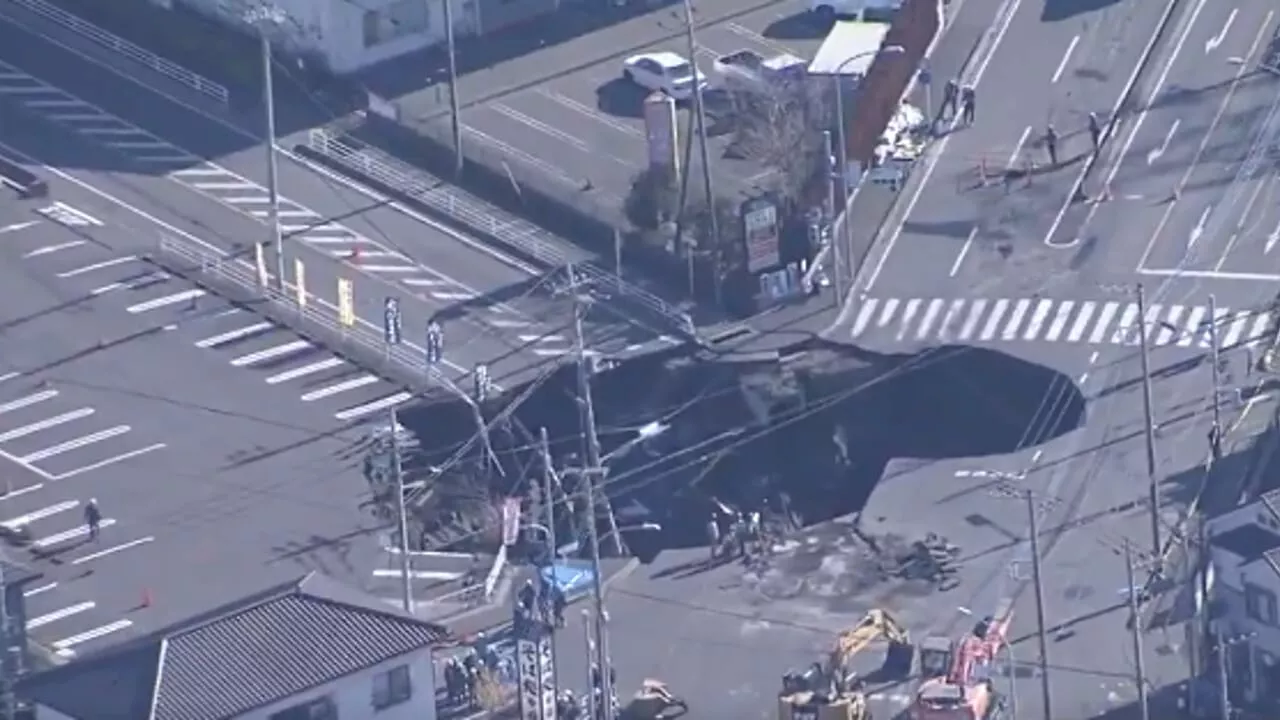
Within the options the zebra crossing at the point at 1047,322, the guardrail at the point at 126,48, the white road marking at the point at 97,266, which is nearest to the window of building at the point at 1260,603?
the zebra crossing at the point at 1047,322

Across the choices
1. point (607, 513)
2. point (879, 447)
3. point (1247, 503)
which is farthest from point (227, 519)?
point (1247, 503)

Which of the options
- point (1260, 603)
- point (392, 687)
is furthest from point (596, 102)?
A: point (392, 687)

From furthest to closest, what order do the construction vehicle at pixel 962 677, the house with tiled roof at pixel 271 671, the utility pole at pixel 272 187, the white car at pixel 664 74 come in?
the white car at pixel 664 74, the utility pole at pixel 272 187, the construction vehicle at pixel 962 677, the house with tiled roof at pixel 271 671

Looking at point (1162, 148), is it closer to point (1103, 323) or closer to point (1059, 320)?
point (1059, 320)

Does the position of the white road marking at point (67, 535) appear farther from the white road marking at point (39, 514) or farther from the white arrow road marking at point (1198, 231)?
the white arrow road marking at point (1198, 231)

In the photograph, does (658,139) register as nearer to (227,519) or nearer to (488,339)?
(488,339)

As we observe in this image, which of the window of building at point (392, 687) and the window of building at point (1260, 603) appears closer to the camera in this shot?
the window of building at point (392, 687)
